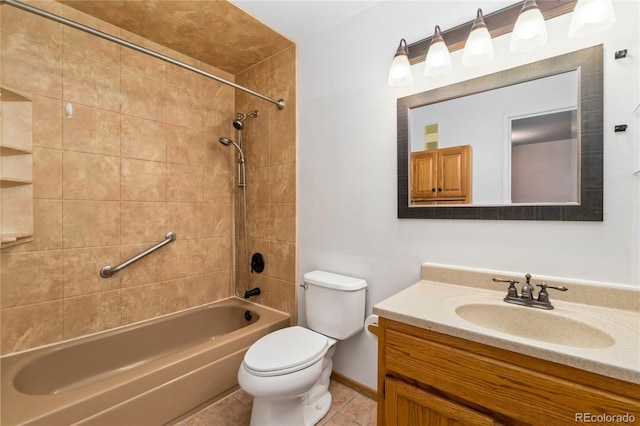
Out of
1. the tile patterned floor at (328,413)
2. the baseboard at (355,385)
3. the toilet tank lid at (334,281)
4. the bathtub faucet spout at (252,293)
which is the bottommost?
the tile patterned floor at (328,413)

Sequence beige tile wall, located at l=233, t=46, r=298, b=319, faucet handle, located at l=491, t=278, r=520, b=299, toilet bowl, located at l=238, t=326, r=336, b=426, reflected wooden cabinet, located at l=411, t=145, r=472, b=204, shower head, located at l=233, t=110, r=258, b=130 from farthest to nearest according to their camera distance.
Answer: shower head, located at l=233, t=110, r=258, b=130, beige tile wall, located at l=233, t=46, r=298, b=319, reflected wooden cabinet, located at l=411, t=145, r=472, b=204, toilet bowl, located at l=238, t=326, r=336, b=426, faucet handle, located at l=491, t=278, r=520, b=299

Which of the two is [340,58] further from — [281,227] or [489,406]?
[489,406]

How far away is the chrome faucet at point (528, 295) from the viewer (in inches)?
39.5

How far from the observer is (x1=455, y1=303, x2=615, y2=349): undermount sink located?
866 mm

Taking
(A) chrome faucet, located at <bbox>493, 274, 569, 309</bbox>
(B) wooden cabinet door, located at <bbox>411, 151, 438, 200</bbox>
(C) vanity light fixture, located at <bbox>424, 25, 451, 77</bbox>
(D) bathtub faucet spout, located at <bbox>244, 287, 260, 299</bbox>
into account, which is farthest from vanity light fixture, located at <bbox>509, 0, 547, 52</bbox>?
(D) bathtub faucet spout, located at <bbox>244, 287, 260, 299</bbox>

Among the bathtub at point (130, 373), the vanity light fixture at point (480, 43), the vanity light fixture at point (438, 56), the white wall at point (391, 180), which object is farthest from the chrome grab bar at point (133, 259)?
the vanity light fixture at point (480, 43)

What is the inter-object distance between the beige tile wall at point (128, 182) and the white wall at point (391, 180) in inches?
10.7

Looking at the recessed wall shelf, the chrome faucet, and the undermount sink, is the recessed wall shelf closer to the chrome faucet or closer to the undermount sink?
the undermount sink

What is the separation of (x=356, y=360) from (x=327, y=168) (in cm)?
128

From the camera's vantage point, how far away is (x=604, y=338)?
2.68 feet

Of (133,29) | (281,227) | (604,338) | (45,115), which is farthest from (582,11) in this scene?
(45,115)

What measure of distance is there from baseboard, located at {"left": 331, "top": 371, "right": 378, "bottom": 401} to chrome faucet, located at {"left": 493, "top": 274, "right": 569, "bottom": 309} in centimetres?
103

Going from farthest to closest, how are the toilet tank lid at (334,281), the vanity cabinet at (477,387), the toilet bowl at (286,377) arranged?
the toilet tank lid at (334,281) → the toilet bowl at (286,377) → the vanity cabinet at (477,387)

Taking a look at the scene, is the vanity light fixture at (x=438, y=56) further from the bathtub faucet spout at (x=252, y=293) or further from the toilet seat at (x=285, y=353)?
the bathtub faucet spout at (x=252, y=293)
